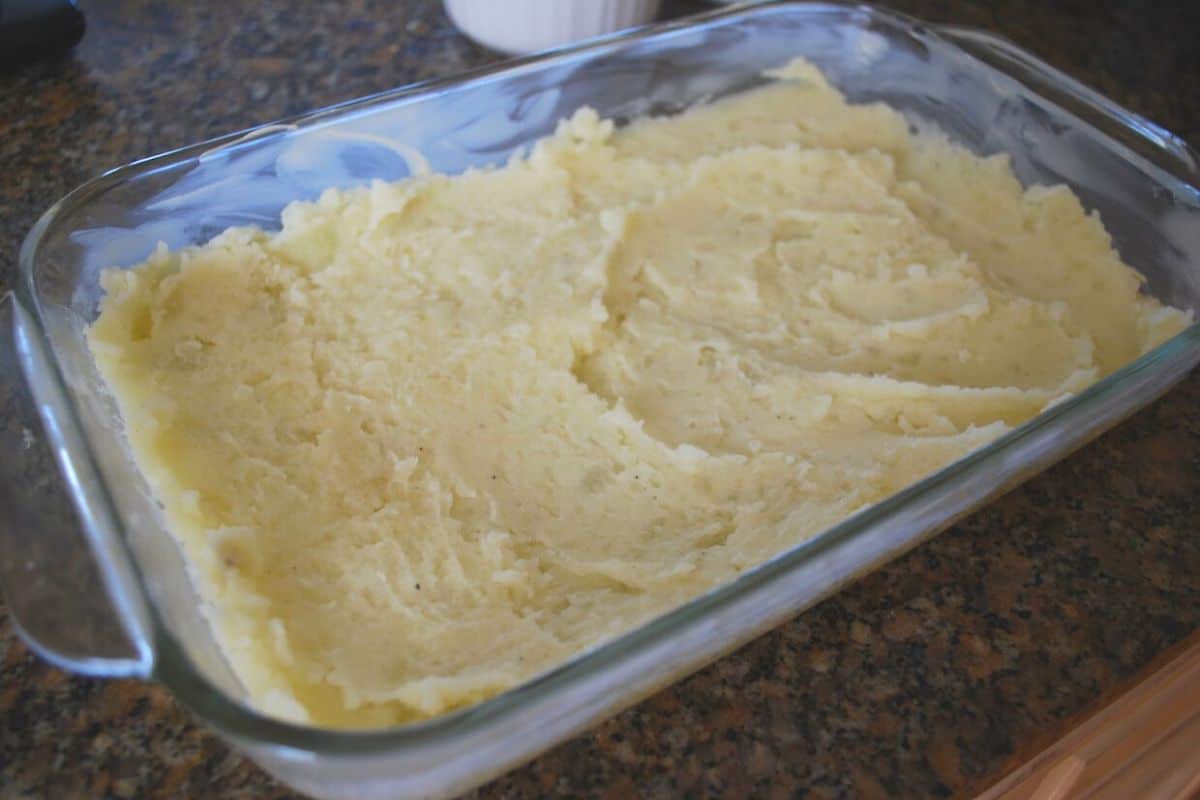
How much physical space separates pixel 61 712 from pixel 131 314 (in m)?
0.41

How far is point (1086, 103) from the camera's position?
1289 millimetres

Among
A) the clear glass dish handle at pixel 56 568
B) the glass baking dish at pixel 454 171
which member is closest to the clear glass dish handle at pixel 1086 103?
the glass baking dish at pixel 454 171

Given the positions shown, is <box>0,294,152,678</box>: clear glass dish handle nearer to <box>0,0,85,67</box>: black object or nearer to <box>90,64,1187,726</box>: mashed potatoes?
<box>90,64,1187,726</box>: mashed potatoes

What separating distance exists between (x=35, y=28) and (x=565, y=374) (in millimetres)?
934

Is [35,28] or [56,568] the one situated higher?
[35,28]

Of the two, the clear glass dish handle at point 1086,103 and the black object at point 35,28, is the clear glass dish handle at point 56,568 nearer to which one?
the black object at point 35,28

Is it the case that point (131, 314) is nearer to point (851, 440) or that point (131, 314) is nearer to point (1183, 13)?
point (851, 440)

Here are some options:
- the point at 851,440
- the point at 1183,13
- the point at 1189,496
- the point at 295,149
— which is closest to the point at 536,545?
the point at 851,440

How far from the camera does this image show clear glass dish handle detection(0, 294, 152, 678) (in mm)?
688

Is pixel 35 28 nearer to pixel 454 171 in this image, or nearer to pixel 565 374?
pixel 454 171

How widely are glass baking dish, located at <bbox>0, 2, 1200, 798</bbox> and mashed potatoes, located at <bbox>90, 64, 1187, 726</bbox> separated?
4 cm

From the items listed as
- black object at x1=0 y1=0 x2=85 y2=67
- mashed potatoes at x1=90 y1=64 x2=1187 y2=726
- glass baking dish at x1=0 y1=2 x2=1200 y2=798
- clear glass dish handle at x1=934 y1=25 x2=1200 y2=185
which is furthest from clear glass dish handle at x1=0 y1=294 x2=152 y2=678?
clear glass dish handle at x1=934 y1=25 x2=1200 y2=185

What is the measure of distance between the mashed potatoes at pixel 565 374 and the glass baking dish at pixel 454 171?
40 mm

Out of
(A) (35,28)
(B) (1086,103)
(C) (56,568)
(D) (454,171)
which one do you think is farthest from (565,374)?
(A) (35,28)
